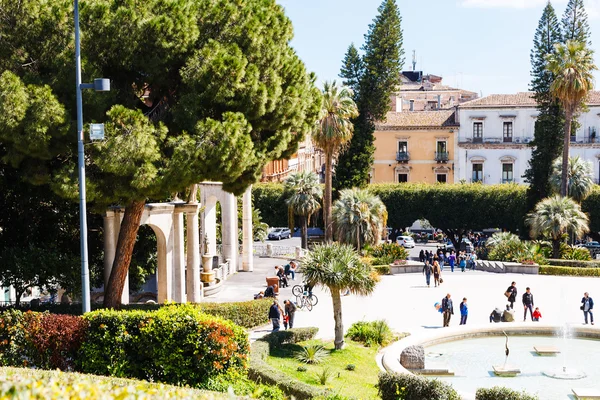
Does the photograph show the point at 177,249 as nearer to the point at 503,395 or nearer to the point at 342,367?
Result: the point at 342,367

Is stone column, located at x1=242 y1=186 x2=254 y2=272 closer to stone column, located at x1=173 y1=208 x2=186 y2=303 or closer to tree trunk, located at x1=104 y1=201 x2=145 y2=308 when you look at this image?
stone column, located at x1=173 y1=208 x2=186 y2=303

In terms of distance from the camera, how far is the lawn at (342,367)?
17625 mm

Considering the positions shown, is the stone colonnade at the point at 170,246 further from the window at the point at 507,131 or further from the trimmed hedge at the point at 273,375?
the window at the point at 507,131

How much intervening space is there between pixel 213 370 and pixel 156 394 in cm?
685

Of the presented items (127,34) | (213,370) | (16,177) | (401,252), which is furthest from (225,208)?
(213,370)

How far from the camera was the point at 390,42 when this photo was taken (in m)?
53.4

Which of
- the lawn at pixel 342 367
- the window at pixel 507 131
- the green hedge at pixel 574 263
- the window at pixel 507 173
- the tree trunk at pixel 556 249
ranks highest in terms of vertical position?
the window at pixel 507 131

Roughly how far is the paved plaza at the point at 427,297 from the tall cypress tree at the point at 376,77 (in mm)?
13251

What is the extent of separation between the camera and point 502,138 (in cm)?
6700

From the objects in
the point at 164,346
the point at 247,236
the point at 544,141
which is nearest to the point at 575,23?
the point at 544,141

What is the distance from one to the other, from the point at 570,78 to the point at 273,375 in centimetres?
3362

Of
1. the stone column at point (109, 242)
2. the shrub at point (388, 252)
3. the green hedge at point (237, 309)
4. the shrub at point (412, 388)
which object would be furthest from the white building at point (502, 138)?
the shrub at point (412, 388)

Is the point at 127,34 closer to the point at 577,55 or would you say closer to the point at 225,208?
the point at 225,208

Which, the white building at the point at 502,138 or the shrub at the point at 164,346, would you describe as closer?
the shrub at the point at 164,346
